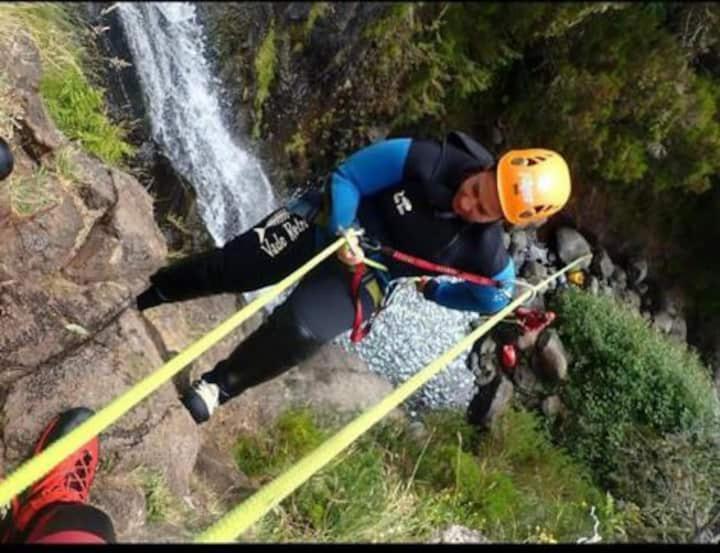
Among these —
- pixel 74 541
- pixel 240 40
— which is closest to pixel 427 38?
pixel 240 40

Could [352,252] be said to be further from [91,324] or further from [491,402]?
[491,402]

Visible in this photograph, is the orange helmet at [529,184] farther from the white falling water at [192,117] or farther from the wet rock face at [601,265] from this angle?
the wet rock face at [601,265]

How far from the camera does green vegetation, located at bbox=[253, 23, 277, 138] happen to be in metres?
2.82

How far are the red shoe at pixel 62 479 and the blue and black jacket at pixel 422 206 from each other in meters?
0.64

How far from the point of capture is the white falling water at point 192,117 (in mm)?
2691

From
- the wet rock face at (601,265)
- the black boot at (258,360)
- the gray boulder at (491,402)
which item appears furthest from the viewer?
the wet rock face at (601,265)

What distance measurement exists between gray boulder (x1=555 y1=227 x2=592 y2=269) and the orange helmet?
2.54m

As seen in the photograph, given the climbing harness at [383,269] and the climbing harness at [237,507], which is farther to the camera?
the climbing harness at [383,269]

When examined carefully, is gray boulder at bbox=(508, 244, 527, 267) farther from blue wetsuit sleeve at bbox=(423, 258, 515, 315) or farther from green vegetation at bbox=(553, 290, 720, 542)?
blue wetsuit sleeve at bbox=(423, 258, 515, 315)

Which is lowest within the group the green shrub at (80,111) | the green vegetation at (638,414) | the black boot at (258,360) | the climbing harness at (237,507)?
the green vegetation at (638,414)

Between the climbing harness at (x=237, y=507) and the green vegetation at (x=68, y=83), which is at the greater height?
the green vegetation at (x=68, y=83)

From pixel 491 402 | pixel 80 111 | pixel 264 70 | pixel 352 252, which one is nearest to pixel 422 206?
pixel 352 252

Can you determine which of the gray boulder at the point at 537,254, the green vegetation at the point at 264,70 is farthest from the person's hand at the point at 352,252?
the gray boulder at the point at 537,254

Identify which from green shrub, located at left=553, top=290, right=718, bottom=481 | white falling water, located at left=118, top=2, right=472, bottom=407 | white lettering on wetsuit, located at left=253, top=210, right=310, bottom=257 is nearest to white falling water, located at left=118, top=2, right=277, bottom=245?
white falling water, located at left=118, top=2, right=472, bottom=407
